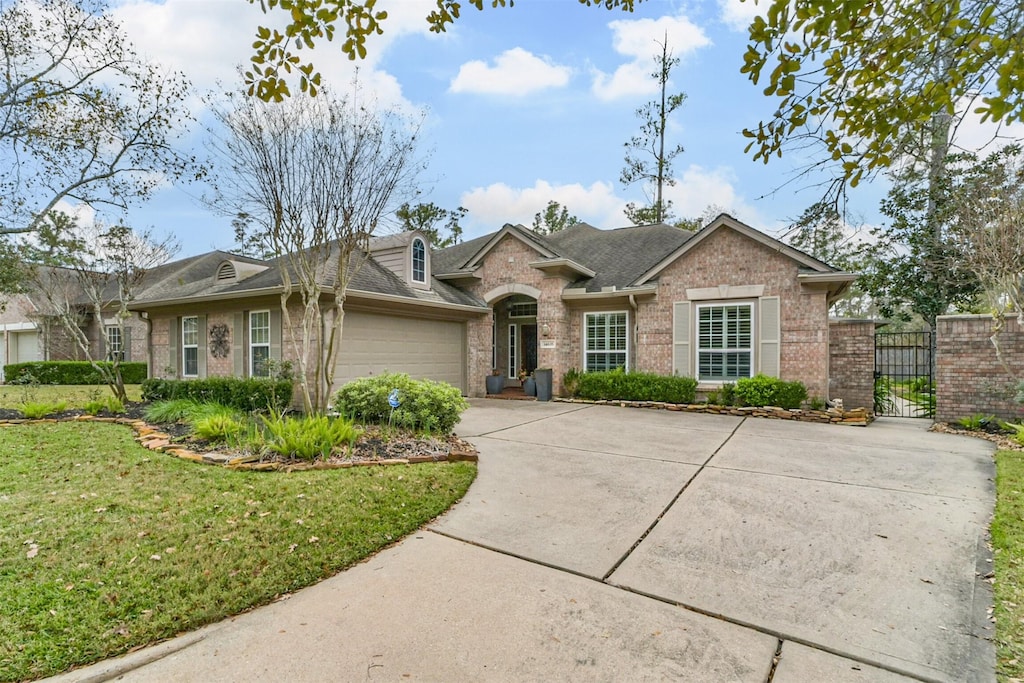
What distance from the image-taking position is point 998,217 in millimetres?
9125

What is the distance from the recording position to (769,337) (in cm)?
1145

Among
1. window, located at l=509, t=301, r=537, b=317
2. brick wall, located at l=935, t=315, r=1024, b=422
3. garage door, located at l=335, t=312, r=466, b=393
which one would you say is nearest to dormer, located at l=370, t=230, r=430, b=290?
garage door, located at l=335, t=312, r=466, b=393

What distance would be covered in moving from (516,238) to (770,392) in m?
7.88

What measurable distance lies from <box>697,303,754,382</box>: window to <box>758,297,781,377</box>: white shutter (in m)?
0.22

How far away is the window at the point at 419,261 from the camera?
1320cm

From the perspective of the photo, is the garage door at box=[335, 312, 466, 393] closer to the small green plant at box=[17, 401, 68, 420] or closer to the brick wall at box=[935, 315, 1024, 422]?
the small green plant at box=[17, 401, 68, 420]

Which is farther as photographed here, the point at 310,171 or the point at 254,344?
the point at 254,344

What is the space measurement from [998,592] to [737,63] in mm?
3743

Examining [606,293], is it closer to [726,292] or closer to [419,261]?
[726,292]

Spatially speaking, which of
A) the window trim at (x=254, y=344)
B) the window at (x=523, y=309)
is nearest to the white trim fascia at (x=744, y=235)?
the window at (x=523, y=309)

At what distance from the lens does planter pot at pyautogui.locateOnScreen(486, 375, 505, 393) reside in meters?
14.5

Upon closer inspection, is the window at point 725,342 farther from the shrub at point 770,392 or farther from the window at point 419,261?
the window at point 419,261

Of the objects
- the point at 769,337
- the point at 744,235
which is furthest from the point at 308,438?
the point at 744,235

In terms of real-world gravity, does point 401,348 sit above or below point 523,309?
below
